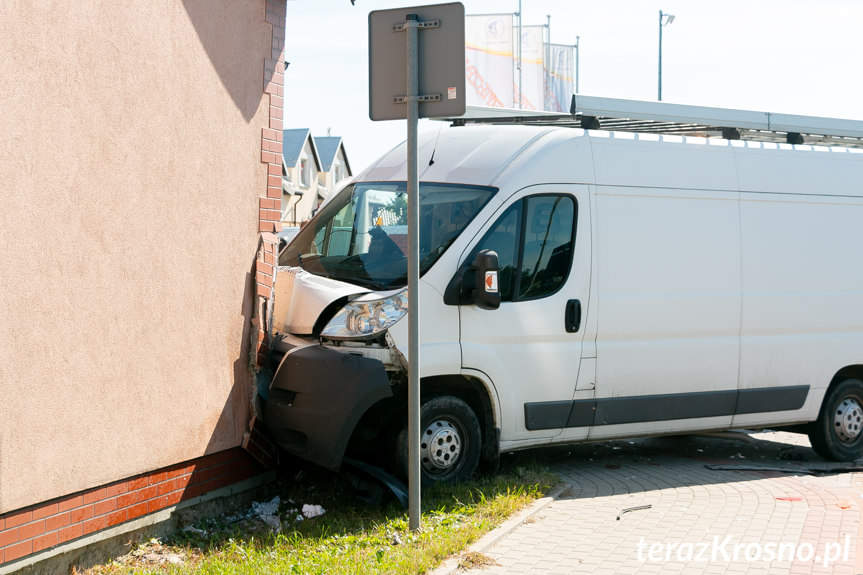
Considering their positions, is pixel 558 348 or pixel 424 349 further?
pixel 558 348

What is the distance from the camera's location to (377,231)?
24.9 feet

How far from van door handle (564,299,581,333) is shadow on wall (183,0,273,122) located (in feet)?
8.98

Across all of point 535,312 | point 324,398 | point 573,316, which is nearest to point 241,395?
Result: point 324,398

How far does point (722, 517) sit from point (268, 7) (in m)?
4.74

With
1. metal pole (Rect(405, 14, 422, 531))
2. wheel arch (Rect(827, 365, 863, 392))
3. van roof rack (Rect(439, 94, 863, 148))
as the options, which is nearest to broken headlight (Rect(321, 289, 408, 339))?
metal pole (Rect(405, 14, 422, 531))

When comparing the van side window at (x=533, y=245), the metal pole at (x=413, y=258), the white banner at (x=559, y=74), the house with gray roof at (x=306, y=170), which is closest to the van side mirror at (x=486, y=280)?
the van side window at (x=533, y=245)

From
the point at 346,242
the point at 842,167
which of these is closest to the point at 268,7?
the point at 346,242

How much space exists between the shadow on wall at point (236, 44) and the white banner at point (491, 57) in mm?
16509

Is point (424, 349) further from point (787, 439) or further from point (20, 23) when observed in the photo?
point (787, 439)

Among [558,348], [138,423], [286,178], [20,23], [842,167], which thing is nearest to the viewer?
[20,23]

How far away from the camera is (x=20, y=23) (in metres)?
5.13

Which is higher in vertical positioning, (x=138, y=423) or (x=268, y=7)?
(x=268, y=7)

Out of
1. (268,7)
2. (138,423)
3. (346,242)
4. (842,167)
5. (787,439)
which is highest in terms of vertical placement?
(268,7)

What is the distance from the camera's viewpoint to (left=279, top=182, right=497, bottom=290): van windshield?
23.6ft
